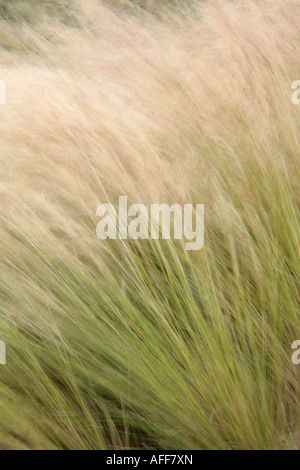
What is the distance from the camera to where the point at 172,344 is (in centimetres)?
101

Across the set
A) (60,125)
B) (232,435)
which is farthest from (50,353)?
(60,125)

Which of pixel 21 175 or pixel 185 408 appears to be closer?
pixel 185 408

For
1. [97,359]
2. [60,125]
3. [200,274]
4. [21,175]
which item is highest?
[60,125]

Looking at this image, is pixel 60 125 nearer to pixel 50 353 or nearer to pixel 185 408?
pixel 50 353

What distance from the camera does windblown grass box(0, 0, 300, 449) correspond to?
0.98 metres

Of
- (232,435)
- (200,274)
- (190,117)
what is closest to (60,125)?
(190,117)

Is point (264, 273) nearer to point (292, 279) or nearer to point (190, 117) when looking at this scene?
point (292, 279)

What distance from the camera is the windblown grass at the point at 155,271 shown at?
0.98 metres

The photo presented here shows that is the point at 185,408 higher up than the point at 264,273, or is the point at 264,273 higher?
the point at 264,273

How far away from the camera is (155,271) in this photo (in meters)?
1.12

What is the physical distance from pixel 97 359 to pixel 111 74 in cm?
92

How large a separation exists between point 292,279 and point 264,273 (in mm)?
58
